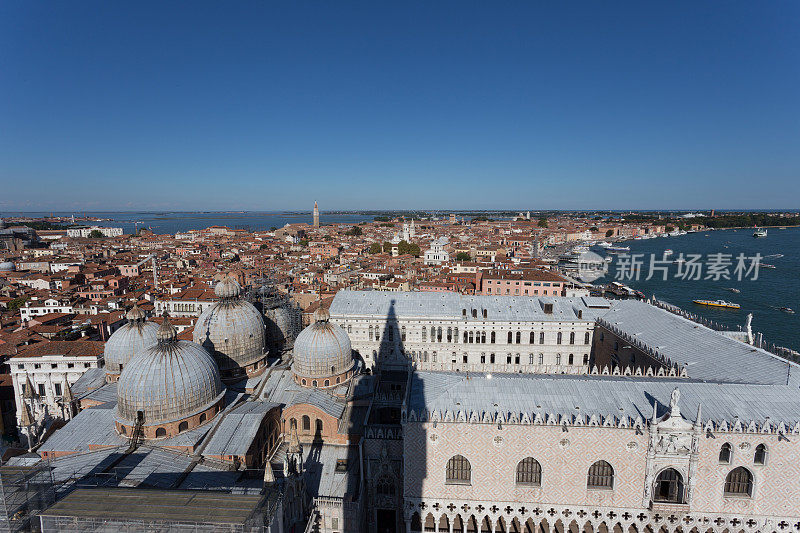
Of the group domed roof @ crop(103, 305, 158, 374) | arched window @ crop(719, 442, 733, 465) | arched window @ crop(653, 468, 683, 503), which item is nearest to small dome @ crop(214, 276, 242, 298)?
domed roof @ crop(103, 305, 158, 374)

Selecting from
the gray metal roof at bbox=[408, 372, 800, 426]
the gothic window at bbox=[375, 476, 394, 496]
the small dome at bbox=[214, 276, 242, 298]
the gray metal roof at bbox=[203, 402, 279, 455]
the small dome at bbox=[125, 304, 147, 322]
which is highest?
the small dome at bbox=[214, 276, 242, 298]

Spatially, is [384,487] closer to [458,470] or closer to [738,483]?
[458,470]

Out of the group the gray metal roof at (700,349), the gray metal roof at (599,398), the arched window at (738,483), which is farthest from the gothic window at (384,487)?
the gray metal roof at (700,349)

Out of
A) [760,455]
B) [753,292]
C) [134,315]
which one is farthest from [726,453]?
[753,292]

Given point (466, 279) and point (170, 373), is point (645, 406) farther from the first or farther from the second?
point (466, 279)

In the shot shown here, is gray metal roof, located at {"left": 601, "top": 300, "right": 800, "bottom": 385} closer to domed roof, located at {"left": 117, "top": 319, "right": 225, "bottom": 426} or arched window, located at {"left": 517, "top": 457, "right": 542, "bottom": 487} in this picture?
arched window, located at {"left": 517, "top": 457, "right": 542, "bottom": 487}

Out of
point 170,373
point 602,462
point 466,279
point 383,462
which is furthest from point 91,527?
point 466,279
